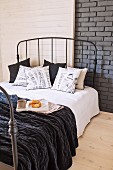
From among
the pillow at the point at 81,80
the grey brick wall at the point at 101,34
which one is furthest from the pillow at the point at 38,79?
the grey brick wall at the point at 101,34

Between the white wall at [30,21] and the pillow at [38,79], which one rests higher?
the white wall at [30,21]

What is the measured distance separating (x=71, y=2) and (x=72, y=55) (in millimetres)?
843

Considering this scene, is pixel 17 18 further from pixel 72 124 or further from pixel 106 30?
pixel 72 124

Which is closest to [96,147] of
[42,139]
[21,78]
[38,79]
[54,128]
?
[54,128]

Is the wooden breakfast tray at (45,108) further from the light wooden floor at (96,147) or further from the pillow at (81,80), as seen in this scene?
the pillow at (81,80)

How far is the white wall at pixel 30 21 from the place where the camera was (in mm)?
3248

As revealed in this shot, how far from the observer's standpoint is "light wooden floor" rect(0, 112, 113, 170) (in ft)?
6.76

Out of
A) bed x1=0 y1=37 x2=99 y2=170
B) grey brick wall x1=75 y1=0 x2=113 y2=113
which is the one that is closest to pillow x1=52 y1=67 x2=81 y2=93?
bed x1=0 y1=37 x2=99 y2=170

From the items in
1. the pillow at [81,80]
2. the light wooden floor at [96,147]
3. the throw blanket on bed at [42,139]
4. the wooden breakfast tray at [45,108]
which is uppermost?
the pillow at [81,80]

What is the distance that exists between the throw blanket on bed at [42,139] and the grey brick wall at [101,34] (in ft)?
3.86

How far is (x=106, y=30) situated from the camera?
9.86 feet

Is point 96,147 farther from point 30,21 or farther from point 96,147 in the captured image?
point 30,21

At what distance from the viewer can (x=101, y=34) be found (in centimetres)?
305

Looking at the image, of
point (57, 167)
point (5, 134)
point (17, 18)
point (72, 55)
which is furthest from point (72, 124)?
point (17, 18)
